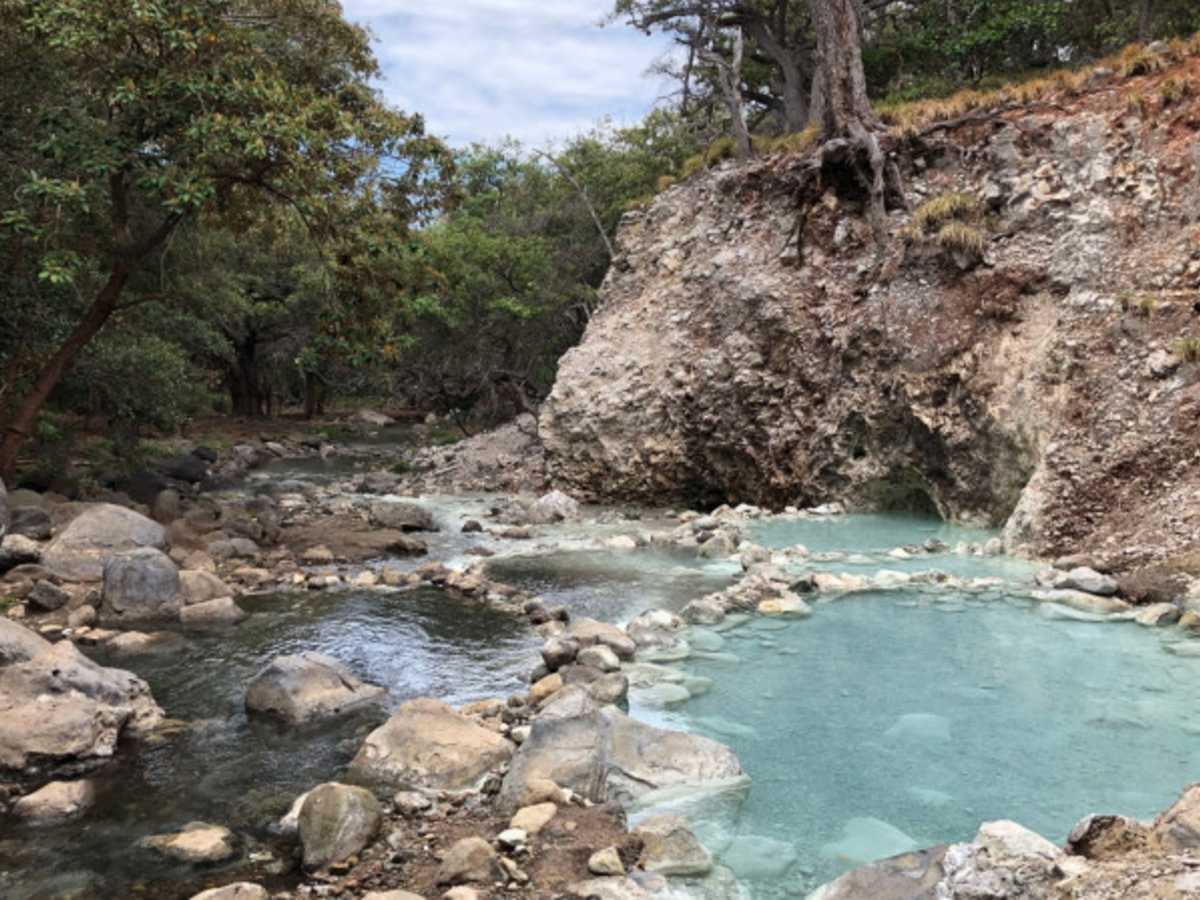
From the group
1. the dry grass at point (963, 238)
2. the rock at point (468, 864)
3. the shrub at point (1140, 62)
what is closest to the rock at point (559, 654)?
the rock at point (468, 864)

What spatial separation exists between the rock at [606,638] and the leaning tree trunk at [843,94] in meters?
11.6

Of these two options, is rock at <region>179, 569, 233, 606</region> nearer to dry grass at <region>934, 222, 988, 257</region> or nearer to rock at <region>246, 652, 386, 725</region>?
rock at <region>246, 652, 386, 725</region>

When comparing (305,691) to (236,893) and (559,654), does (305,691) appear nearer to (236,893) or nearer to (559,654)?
(559,654)

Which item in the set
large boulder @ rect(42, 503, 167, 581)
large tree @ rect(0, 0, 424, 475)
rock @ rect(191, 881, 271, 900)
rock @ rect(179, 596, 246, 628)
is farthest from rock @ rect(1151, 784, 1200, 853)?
large tree @ rect(0, 0, 424, 475)

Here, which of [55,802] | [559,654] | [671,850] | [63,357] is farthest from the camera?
[63,357]

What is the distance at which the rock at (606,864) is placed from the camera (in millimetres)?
4656

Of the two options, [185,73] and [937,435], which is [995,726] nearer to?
[937,435]

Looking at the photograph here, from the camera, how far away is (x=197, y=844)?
5.16 metres

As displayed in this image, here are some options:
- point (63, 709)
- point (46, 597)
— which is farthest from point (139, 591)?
point (63, 709)

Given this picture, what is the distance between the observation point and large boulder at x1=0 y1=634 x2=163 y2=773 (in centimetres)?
626

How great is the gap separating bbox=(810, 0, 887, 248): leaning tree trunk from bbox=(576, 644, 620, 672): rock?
12197 millimetres

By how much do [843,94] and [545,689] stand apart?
1465cm

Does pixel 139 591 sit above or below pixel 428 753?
above

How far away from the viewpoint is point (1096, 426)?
1233 cm
